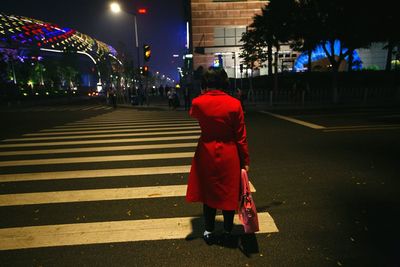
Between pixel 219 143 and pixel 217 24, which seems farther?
pixel 217 24

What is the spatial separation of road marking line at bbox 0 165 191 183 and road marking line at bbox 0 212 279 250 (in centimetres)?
221

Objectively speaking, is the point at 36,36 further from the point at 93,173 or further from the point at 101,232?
the point at 101,232

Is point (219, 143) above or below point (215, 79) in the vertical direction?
below

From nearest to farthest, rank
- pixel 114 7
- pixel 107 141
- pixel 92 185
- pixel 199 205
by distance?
pixel 199 205 < pixel 92 185 < pixel 107 141 < pixel 114 7

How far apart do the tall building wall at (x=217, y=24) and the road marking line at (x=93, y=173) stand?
162 feet

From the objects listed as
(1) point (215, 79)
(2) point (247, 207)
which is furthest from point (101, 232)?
(1) point (215, 79)

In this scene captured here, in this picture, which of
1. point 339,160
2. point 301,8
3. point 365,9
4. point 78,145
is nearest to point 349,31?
point 365,9

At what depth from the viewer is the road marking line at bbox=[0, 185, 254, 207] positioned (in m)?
4.88

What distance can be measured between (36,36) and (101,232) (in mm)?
112598

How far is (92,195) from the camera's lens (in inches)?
200

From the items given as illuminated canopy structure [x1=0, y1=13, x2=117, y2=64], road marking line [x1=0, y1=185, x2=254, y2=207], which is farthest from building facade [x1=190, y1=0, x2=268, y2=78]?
road marking line [x1=0, y1=185, x2=254, y2=207]

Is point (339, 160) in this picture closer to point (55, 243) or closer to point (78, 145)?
point (55, 243)

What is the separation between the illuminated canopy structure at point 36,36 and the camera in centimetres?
8850

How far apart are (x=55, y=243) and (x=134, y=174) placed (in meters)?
2.71
